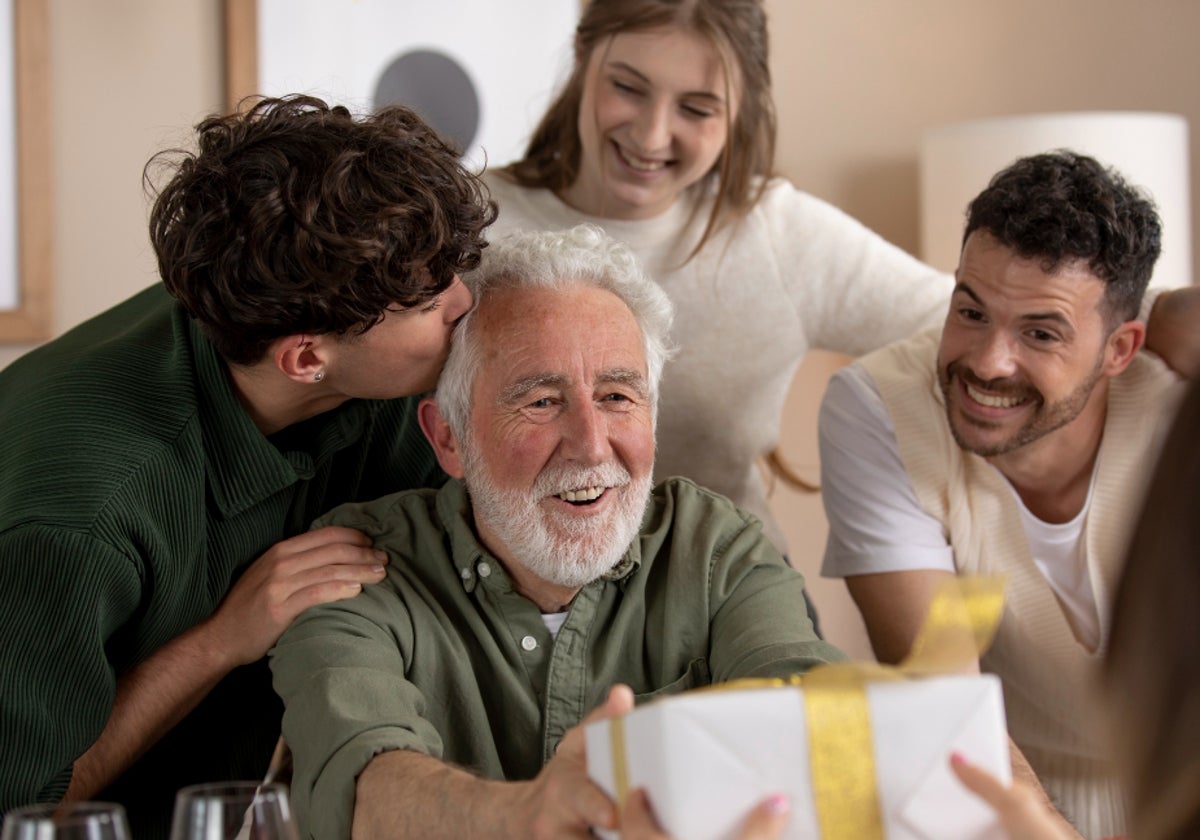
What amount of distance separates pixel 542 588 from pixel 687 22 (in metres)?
1.04

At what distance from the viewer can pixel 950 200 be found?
3.14 meters

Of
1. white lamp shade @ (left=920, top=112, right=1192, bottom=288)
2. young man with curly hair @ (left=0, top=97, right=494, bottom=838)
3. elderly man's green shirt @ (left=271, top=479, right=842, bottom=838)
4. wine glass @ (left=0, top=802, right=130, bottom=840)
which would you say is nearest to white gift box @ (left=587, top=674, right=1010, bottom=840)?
wine glass @ (left=0, top=802, right=130, bottom=840)

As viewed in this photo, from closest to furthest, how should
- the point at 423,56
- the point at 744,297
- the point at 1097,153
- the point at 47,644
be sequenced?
1. the point at 47,644
2. the point at 744,297
3. the point at 1097,153
4. the point at 423,56

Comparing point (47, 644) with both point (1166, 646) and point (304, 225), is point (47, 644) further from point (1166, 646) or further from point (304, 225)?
point (1166, 646)

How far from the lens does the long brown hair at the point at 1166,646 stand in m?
0.74

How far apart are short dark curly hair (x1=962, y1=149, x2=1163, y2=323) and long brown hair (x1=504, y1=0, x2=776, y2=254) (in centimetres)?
49

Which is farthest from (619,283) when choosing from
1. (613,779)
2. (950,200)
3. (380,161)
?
(950,200)

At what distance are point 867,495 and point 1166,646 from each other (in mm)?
1451

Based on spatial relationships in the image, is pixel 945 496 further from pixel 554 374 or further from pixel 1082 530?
pixel 554 374

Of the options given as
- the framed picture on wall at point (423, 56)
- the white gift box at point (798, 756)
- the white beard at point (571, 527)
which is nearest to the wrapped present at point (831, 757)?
the white gift box at point (798, 756)

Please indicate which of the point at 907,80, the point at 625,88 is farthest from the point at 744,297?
the point at 907,80

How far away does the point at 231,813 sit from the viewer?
3.37 ft

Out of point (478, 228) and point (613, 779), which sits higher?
point (478, 228)

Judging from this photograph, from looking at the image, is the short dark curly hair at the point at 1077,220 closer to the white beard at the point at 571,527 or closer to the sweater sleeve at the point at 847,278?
the sweater sleeve at the point at 847,278
